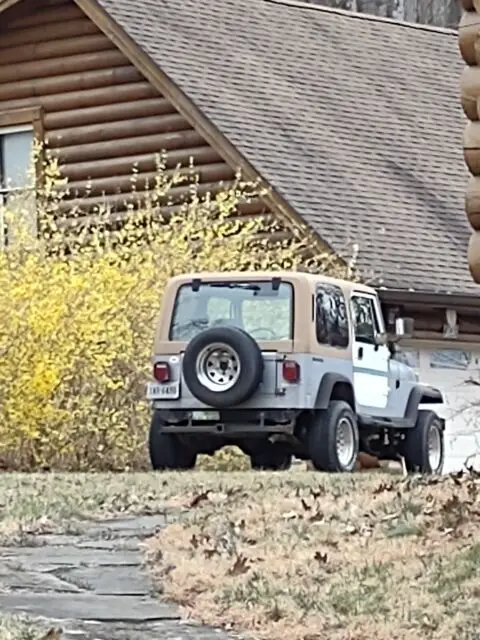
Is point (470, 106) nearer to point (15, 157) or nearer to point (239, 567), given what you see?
point (239, 567)

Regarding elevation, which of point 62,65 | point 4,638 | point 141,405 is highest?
point 62,65

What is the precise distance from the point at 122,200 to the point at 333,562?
15442mm

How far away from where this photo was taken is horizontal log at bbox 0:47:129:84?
82.4 ft

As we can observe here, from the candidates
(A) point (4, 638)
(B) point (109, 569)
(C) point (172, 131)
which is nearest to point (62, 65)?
(C) point (172, 131)

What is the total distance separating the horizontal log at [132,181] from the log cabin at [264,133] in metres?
0.02

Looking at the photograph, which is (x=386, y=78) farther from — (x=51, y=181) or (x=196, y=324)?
(x=196, y=324)

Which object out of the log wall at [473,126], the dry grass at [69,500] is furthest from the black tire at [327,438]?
the log wall at [473,126]

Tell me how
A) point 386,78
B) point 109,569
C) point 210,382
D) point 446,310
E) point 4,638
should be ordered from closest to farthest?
point 4,638 < point 109,569 < point 210,382 < point 446,310 < point 386,78

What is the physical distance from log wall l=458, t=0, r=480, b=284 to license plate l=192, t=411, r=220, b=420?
7574 mm

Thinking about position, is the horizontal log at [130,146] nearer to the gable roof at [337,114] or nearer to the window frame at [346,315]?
the gable roof at [337,114]

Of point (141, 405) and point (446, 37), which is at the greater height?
point (446, 37)

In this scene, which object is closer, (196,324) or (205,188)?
(196,324)

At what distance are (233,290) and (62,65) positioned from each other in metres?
9.29

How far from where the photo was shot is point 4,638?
7.58 m
